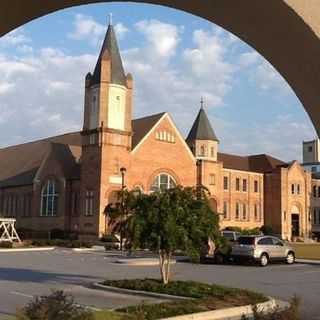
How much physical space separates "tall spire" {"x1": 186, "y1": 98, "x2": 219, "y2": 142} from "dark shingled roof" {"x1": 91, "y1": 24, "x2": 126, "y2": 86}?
2372 centimetres

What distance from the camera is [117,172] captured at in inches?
2677

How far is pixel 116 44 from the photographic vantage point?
70875 millimetres

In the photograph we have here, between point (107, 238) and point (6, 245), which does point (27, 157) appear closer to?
point (107, 238)

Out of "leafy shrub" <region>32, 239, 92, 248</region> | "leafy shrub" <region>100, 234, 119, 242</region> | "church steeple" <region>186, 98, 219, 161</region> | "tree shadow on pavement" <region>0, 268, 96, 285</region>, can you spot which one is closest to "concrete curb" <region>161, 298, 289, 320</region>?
"tree shadow on pavement" <region>0, 268, 96, 285</region>

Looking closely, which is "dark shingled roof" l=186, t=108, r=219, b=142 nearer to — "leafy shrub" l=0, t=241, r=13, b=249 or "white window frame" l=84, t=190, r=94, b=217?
"white window frame" l=84, t=190, r=94, b=217

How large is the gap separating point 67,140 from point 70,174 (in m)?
17.8

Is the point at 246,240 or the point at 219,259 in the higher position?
the point at 246,240

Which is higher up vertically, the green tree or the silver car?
the green tree

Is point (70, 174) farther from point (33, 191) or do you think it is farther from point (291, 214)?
point (291, 214)

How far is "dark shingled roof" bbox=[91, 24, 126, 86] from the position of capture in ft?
223

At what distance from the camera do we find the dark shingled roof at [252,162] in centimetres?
9903

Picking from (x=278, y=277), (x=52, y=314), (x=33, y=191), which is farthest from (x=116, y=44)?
(x=52, y=314)

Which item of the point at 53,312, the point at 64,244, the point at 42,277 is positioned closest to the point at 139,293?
A: the point at 42,277

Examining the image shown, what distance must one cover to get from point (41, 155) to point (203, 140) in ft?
79.0
